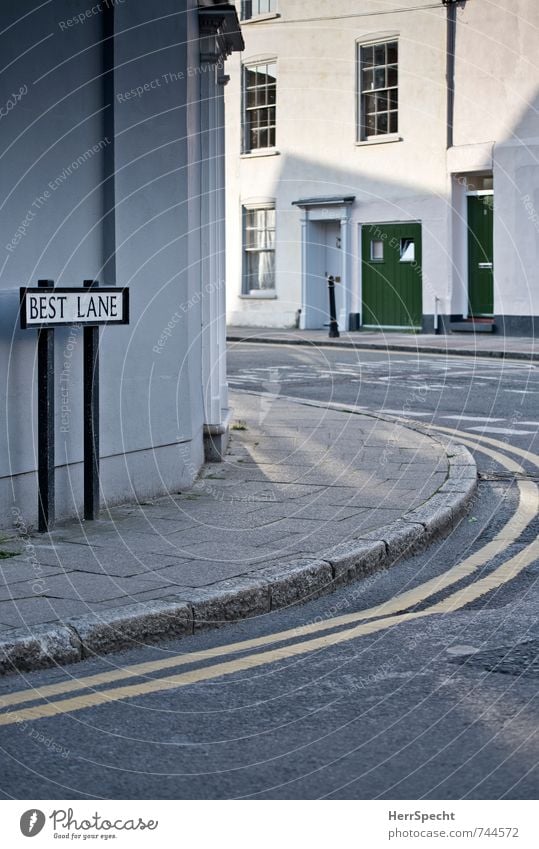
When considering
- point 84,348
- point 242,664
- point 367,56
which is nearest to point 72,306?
point 84,348

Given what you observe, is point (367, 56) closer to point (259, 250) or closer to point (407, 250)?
point (407, 250)

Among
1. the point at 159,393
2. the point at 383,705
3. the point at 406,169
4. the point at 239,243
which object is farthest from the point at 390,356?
the point at 383,705

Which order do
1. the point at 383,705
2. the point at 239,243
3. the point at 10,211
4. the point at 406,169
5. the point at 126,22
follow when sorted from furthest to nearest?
the point at 239,243 → the point at 406,169 → the point at 126,22 → the point at 10,211 → the point at 383,705

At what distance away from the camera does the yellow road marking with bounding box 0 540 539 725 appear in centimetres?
457

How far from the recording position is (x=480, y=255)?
2745 centimetres

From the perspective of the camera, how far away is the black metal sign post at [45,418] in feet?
23.5

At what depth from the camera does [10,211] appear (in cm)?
719

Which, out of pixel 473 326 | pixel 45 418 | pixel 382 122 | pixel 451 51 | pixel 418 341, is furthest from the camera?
pixel 382 122

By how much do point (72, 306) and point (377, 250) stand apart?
2248cm

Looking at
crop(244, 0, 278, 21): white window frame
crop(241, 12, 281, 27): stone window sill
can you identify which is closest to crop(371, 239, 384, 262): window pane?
crop(241, 12, 281, 27): stone window sill

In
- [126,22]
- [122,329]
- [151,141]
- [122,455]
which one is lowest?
[122,455]

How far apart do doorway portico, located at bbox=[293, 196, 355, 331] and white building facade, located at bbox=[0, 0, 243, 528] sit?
2074 centimetres
